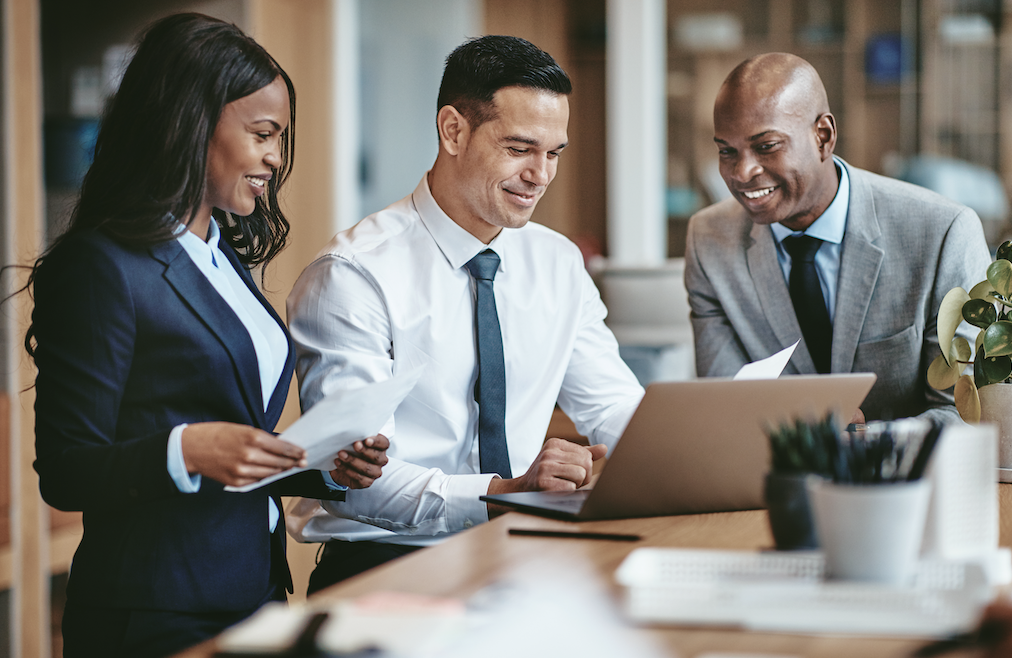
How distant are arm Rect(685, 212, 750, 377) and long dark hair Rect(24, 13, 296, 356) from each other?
1099 mm

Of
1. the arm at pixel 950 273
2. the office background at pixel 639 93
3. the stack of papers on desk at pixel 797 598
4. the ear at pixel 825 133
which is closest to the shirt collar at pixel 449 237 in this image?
the ear at pixel 825 133

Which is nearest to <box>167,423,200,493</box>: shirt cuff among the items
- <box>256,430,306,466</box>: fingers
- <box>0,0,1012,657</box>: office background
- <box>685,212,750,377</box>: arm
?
<box>256,430,306,466</box>: fingers

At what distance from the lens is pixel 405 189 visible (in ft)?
17.0

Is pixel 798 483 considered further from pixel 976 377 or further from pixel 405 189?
pixel 405 189

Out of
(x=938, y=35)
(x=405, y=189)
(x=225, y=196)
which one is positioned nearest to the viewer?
(x=225, y=196)

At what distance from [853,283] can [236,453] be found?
1283mm

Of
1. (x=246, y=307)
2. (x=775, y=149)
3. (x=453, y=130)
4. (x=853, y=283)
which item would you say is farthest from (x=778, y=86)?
(x=246, y=307)

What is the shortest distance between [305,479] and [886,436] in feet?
3.00

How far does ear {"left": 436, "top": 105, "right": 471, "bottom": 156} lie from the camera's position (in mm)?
1764

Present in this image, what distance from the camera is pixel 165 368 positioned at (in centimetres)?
123

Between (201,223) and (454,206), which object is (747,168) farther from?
(201,223)

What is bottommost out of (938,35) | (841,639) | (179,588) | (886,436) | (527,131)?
(179,588)

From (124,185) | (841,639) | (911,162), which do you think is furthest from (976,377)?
(911,162)

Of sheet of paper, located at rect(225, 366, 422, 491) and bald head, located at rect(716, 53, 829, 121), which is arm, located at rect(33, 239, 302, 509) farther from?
bald head, located at rect(716, 53, 829, 121)
